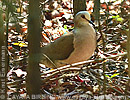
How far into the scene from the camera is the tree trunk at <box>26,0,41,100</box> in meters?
1.41

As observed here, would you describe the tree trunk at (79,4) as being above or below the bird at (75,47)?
above

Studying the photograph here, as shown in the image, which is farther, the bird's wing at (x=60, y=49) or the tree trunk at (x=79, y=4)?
the tree trunk at (x=79, y=4)

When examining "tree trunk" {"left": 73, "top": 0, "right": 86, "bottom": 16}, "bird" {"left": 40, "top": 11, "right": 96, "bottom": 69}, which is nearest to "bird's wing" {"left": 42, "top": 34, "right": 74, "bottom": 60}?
"bird" {"left": 40, "top": 11, "right": 96, "bottom": 69}

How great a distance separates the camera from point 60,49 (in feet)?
12.7

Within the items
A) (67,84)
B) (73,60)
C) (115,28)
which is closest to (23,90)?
(67,84)

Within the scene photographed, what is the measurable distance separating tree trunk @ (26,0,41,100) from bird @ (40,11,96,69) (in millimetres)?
2139

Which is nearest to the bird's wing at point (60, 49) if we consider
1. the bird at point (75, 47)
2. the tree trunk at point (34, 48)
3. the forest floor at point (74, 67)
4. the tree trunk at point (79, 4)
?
the bird at point (75, 47)

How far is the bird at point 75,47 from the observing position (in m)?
3.73

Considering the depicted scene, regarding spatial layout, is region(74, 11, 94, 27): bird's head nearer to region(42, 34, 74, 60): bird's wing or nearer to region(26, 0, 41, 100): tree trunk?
region(42, 34, 74, 60): bird's wing

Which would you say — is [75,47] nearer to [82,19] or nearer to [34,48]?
[82,19]

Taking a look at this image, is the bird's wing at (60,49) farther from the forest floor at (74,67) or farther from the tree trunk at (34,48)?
the tree trunk at (34,48)

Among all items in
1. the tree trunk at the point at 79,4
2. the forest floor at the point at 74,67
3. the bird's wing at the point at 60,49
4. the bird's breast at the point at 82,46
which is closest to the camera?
the forest floor at the point at 74,67

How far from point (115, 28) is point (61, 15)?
1445 mm

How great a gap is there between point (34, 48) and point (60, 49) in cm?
242
